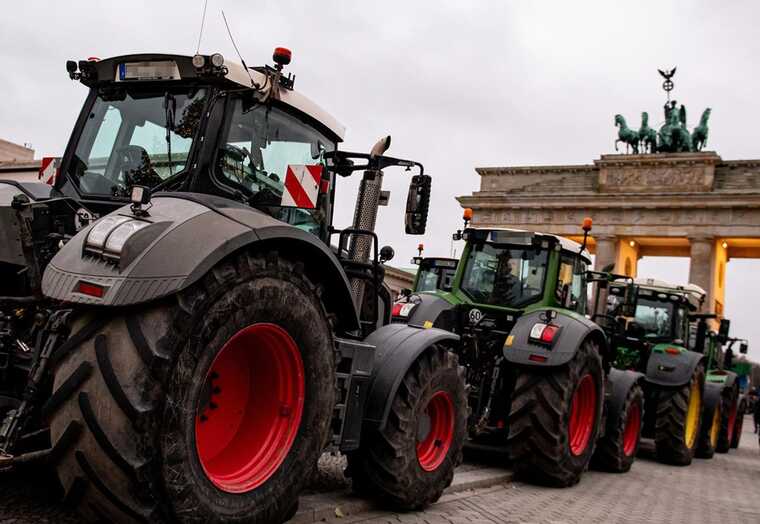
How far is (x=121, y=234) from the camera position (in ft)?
9.48

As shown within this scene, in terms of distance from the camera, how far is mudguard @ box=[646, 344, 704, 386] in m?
11.1

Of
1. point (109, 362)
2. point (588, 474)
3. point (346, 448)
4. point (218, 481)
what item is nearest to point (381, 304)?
point (346, 448)

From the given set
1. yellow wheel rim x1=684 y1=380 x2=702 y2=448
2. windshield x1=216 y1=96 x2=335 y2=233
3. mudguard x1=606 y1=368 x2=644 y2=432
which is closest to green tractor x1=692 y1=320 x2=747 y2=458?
yellow wheel rim x1=684 y1=380 x2=702 y2=448

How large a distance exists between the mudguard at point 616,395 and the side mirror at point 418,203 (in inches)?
204

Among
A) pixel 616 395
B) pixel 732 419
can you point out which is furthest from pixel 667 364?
pixel 732 419

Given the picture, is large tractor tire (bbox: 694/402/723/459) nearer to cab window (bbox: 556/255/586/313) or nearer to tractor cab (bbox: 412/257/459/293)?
cab window (bbox: 556/255/586/313)

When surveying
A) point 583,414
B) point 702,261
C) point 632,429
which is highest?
point 702,261

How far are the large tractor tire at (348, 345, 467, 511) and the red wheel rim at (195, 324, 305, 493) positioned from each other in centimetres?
122

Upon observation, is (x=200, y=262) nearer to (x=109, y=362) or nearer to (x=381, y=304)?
(x=109, y=362)

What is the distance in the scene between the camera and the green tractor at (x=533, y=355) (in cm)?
726

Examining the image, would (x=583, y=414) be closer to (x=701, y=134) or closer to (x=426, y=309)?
(x=426, y=309)

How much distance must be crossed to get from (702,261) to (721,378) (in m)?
34.0

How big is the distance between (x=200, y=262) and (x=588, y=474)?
24.1ft

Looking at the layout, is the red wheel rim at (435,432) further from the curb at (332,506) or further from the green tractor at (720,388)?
the green tractor at (720,388)
